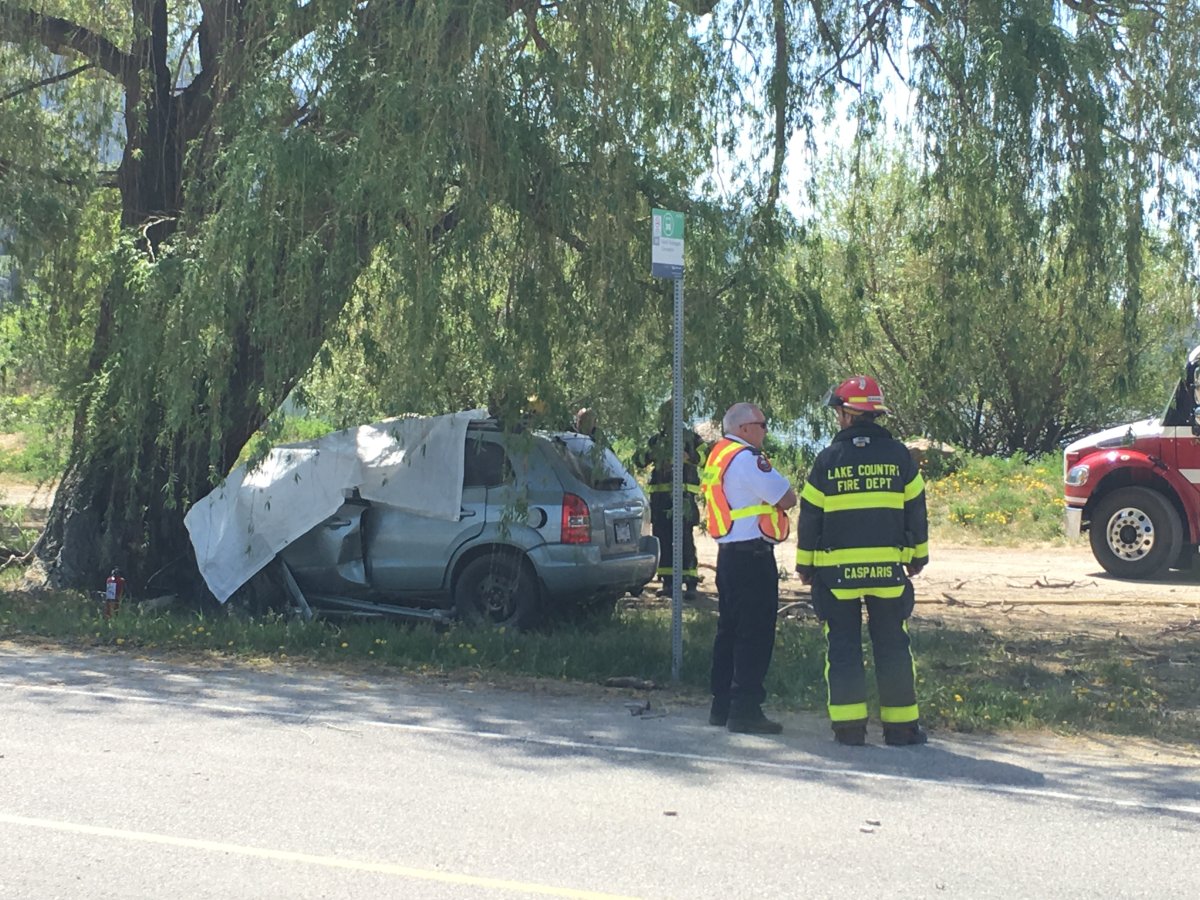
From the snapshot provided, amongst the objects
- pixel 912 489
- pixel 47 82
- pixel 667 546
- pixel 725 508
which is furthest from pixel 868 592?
pixel 47 82

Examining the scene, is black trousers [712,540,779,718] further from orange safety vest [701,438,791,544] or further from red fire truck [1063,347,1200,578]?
red fire truck [1063,347,1200,578]

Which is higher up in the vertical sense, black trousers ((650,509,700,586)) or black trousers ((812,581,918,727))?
black trousers ((650,509,700,586))

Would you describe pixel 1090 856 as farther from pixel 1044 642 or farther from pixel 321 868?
pixel 1044 642

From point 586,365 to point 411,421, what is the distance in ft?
4.99

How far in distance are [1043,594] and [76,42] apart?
9.82 metres

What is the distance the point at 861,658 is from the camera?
7.48m

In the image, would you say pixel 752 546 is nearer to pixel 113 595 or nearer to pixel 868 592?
pixel 868 592

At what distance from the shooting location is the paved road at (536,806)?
5.22 m

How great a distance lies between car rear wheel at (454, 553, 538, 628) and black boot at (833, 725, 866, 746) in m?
3.67

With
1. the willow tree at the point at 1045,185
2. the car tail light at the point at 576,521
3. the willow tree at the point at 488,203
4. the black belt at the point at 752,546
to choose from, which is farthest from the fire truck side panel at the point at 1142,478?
the black belt at the point at 752,546

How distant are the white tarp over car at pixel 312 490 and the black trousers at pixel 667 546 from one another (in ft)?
8.41

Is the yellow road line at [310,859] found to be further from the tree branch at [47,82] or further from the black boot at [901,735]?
the tree branch at [47,82]

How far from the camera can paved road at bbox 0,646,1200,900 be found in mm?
5223

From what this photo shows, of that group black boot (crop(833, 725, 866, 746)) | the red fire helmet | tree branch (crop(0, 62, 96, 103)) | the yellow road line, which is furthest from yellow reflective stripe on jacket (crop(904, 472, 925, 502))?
tree branch (crop(0, 62, 96, 103))
